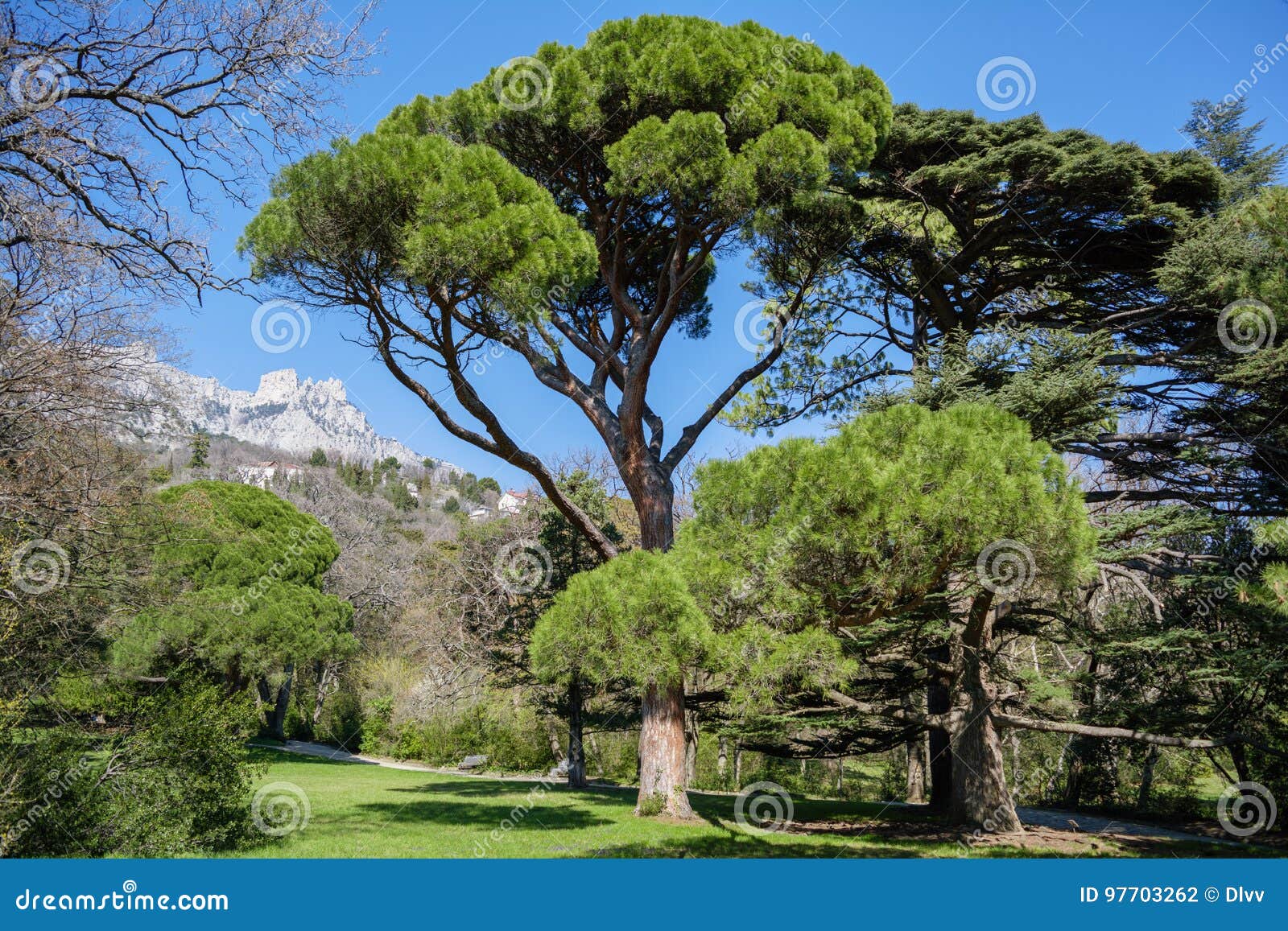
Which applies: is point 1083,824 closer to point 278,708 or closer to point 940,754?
point 940,754

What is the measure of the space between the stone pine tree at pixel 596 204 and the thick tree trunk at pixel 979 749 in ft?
Answer: 11.3

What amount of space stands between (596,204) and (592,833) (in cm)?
816

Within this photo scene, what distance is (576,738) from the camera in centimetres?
1431

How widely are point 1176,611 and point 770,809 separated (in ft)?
20.4

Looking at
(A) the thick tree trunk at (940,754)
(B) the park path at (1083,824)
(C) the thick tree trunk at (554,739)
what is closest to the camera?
(B) the park path at (1083,824)

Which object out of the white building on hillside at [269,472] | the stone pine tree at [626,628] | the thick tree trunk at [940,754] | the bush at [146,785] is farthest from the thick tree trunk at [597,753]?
the white building on hillside at [269,472]

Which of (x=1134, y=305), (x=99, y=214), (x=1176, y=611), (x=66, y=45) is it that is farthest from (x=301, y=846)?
(x=1134, y=305)

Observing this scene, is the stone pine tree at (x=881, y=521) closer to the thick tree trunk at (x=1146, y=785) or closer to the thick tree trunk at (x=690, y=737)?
the thick tree trunk at (x=690, y=737)

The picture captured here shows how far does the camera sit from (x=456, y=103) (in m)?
10.4

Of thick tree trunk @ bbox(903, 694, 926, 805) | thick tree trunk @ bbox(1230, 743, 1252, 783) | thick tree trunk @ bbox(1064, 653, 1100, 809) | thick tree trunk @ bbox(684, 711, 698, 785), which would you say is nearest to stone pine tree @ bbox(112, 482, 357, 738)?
thick tree trunk @ bbox(684, 711, 698, 785)

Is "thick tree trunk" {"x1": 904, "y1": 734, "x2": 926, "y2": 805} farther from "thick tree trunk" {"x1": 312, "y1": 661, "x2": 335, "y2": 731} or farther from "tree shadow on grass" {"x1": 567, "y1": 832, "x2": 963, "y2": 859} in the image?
"thick tree trunk" {"x1": 312, "y1": 661, "x2": 335, "y2": 731}

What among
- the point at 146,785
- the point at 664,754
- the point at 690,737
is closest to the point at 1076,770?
the point at 690,737

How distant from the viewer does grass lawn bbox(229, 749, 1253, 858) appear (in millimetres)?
7367

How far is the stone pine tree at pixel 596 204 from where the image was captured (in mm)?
8070
